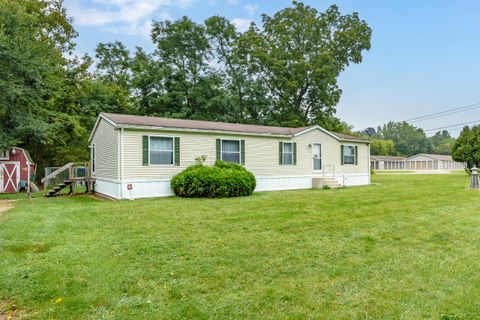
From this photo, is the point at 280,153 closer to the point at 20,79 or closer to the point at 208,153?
the point at 208,153

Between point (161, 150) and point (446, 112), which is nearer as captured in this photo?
point (161, 150)

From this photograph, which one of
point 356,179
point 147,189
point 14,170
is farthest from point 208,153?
point 14,170

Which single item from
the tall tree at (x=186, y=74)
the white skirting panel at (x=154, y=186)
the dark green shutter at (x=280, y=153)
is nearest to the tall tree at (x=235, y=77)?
the tall tree at (x=186, y=74)

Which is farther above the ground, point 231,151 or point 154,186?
point 231,151

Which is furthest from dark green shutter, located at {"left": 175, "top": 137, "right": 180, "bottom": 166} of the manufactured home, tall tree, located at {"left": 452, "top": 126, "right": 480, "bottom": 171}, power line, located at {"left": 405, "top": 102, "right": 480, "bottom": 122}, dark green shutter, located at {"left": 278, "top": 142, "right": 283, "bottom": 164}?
power line, located at {"left": 405, "top": 102, "right": 480, "bottom": 122}

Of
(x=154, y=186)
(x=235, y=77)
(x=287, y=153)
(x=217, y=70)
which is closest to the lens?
(x=154, y=186)

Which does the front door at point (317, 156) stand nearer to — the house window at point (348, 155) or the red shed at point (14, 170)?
the house window at point (348, 155)

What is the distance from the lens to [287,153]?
50.9ft

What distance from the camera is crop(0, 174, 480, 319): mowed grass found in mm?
3092

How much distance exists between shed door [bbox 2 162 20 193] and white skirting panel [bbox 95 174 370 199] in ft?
19.2

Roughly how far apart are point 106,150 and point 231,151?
527 cm

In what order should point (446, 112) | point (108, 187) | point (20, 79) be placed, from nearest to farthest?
point (108, 187) → point (20, 79) → point (446, 112)

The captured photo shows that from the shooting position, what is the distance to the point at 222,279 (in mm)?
3791

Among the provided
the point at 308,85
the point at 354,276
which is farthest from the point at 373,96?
the point at 354,276
